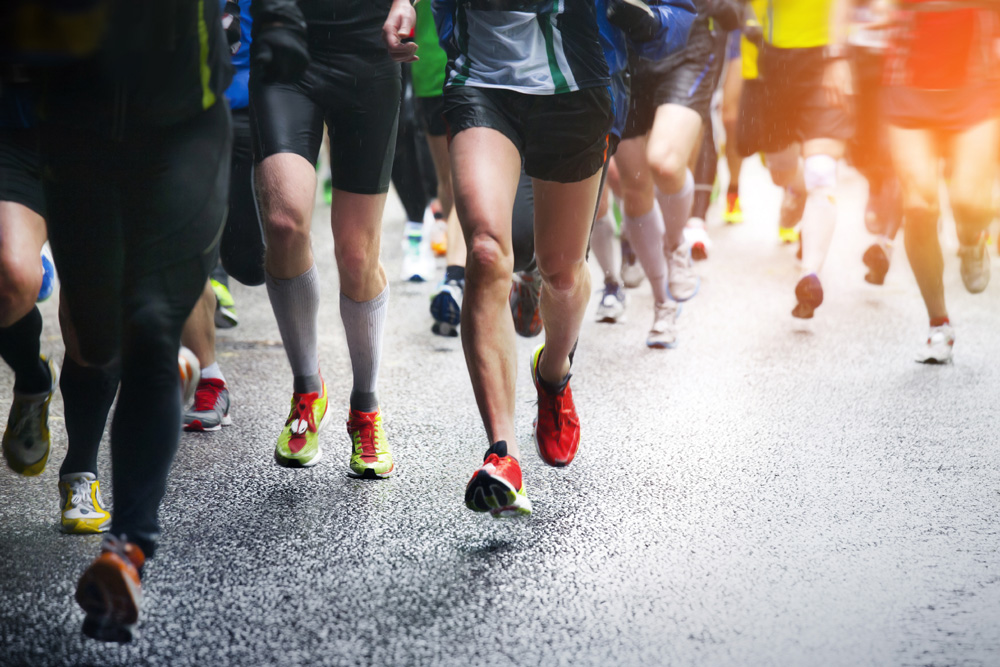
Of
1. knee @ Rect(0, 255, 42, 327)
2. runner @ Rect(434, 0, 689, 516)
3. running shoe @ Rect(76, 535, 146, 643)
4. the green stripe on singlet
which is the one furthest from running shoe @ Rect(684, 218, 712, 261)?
running shoe @ Rect(76, 535, 146, 643)

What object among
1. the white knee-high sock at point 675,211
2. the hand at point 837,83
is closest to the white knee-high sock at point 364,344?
the white knee-high sock at point 675,211

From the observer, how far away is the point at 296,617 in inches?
97.7

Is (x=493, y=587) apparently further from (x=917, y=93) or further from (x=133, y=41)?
(x=917, y=93)

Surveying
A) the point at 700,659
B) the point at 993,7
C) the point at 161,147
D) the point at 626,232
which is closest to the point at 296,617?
the point at 700,659

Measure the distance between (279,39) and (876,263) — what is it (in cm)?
566

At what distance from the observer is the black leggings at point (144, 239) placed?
7.51 feet

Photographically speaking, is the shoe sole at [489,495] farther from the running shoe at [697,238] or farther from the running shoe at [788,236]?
the running shoe at [788,236]

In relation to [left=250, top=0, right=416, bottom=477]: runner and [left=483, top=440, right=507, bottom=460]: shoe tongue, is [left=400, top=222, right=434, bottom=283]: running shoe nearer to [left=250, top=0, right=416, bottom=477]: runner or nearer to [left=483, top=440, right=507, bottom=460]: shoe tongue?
[left=250, top=0, right=416, bottom=477]: runner

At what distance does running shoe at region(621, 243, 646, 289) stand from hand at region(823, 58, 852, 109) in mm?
1658

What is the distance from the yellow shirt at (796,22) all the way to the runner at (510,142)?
9.58ft

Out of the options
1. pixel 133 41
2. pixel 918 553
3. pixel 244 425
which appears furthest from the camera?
pixel 244 425

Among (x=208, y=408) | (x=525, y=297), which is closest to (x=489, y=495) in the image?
(x=208, y=408)

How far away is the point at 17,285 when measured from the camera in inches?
120

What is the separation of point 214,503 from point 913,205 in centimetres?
354
